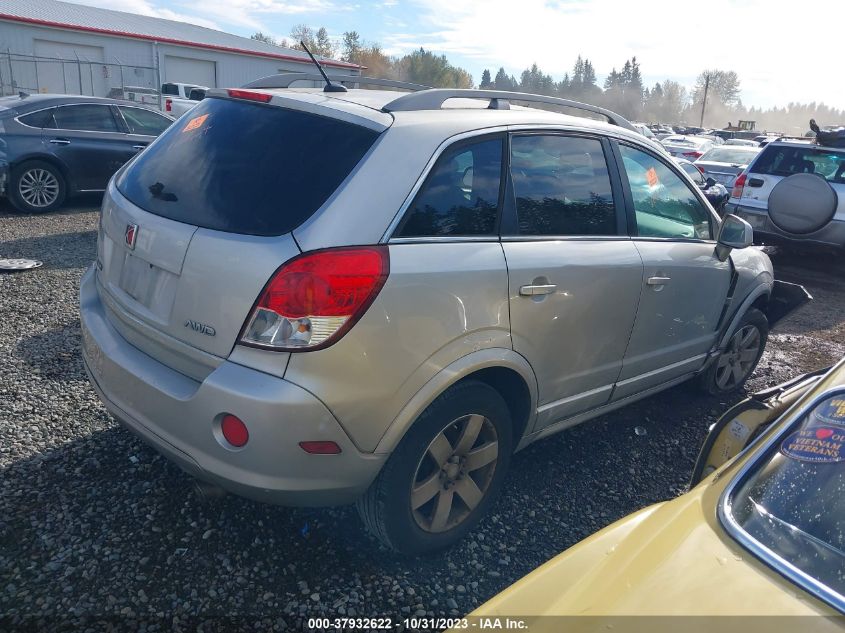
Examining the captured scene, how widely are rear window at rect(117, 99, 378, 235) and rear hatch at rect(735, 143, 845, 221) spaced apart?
319 inches

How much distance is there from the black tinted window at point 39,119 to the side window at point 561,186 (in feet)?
28.5

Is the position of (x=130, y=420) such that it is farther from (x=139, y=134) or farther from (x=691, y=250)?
(x=139, y=134)

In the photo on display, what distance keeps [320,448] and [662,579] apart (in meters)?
1.20

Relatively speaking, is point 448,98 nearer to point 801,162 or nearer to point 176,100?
point 801,162

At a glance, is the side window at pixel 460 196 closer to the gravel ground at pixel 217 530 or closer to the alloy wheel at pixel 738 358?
the gravel ground at pixel 217 530

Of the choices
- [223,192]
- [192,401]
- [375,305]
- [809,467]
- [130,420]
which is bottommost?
[130,420]

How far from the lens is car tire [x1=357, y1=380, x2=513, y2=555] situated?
101 inches

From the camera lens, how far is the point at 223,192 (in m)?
2.56

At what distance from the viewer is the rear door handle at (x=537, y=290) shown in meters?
2.79

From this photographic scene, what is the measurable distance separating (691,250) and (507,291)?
164 cm

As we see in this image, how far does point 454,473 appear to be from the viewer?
281 centimetres

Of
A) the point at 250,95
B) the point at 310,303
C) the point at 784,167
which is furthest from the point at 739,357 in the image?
the point at 784,167

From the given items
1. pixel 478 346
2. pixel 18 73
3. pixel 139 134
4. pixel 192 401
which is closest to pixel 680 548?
pixel 478 346

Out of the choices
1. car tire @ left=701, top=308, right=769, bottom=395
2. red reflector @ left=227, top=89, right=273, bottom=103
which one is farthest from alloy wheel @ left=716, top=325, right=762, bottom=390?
red reflector @ left=227, top=89, right=273, bottom=103
